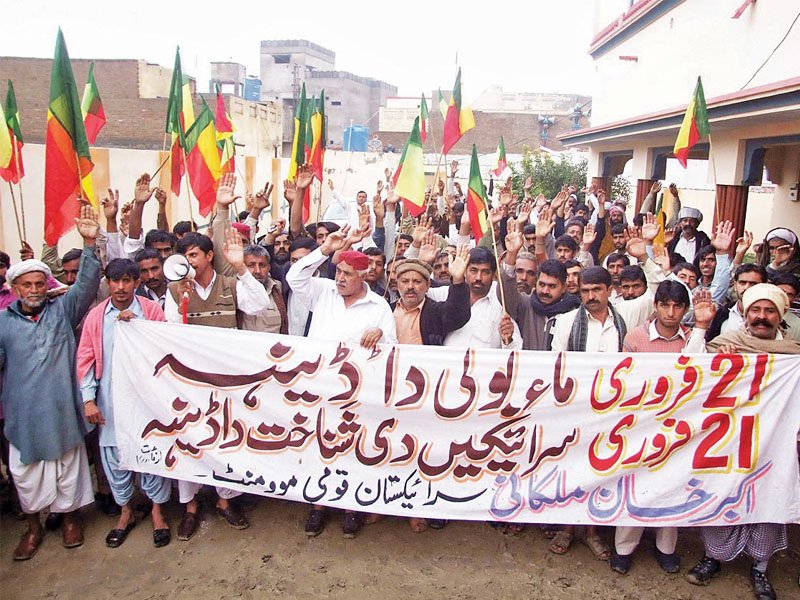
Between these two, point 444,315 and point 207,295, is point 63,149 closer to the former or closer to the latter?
point 207,295

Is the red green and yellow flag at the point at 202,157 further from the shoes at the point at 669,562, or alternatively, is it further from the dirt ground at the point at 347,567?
the shoes at the point at 669,562

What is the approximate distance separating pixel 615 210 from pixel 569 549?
616 cm

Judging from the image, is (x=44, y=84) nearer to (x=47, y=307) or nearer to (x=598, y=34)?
(x=598, y=34)

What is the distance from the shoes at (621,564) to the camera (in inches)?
143

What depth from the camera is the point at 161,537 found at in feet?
12.6

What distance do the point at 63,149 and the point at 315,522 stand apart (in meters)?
2.99

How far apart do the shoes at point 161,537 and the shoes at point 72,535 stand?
42cm

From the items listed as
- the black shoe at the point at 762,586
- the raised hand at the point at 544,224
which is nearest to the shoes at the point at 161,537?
the black shoe at the point at 762,586

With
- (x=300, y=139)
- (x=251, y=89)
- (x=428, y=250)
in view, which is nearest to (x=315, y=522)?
(x=428, y=250)

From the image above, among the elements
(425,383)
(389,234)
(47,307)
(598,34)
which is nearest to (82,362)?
(47,307)

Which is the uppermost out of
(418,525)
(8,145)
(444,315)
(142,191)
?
(8,145)

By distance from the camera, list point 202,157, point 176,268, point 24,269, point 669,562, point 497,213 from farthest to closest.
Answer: point 497,213 → point 202,157 → point 176,268 → point 669,562 → point 24,269

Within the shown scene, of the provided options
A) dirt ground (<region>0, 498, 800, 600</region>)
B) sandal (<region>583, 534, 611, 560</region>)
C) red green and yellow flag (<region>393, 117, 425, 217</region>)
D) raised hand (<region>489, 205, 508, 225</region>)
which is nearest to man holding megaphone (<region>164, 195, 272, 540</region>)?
dirt ground (<region>0, 498, 800, 600</region>)
